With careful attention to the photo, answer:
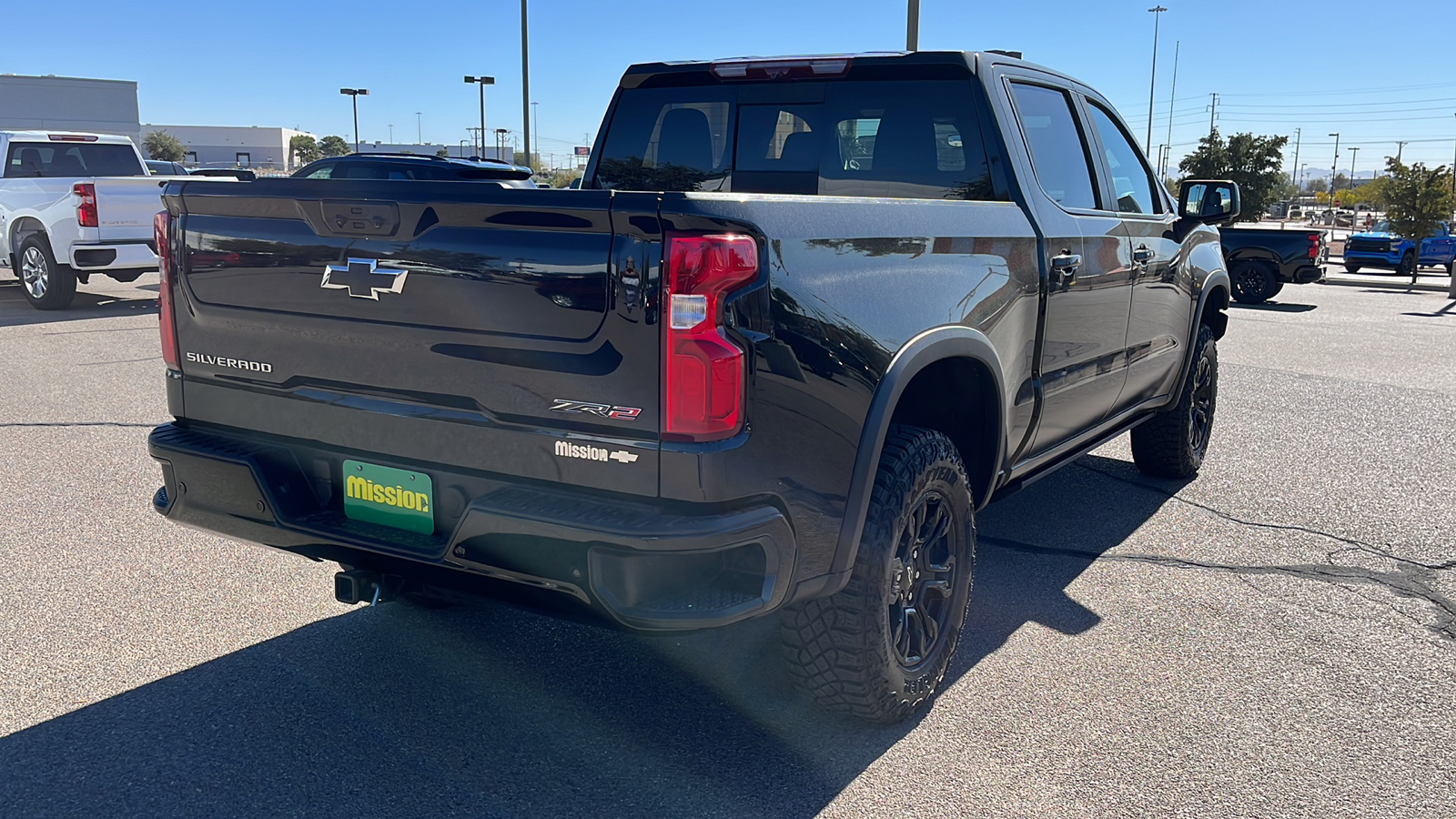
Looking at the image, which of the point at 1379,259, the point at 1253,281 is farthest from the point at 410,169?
the point at 1379,259

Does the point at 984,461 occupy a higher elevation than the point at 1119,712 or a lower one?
higher

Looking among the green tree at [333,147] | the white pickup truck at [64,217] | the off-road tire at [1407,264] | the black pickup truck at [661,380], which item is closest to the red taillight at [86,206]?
the white pickup truck at [64,217]

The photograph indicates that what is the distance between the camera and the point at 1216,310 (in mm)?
6477

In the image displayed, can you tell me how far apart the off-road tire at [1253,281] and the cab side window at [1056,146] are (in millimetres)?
15451

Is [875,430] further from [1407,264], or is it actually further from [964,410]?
[1407,264]

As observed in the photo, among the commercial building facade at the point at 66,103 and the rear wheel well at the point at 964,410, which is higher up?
the commercial building facade at the point at 66,103

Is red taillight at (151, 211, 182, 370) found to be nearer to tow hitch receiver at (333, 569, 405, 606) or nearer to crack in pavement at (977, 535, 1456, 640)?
tow hitch receiver at (333, 569, 405, 606)

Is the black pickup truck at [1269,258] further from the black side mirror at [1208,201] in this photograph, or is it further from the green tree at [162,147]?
the green tree at [162,147]

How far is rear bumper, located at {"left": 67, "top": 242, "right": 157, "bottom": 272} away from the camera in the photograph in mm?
12812

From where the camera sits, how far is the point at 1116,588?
181 inches

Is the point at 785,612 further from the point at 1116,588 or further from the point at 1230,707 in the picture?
the point at 1116,588

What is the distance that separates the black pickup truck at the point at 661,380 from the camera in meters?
2.64

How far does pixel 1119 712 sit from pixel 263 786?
7.86 ft

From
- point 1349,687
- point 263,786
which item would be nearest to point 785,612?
point 263,786
